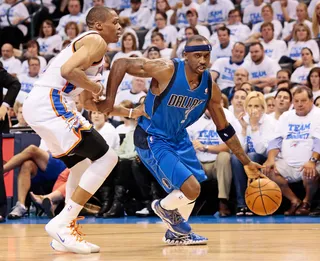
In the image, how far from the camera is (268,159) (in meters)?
8.85

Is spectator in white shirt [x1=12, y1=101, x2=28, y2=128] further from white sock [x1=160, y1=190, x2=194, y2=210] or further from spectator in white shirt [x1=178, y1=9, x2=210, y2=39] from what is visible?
white sock [x1=160, y1=190, x2=194, y2=210]

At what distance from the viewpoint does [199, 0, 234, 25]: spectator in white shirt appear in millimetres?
13422

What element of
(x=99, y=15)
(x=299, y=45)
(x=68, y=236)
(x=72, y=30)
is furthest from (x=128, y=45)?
(x=68, y=236)

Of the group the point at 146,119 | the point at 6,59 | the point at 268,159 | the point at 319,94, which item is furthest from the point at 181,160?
the point at 6,59

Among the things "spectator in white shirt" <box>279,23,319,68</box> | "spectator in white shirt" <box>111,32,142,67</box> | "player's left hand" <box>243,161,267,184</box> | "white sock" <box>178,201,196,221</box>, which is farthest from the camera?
"spectator in white shirt" <box>111,32,142,67</box>

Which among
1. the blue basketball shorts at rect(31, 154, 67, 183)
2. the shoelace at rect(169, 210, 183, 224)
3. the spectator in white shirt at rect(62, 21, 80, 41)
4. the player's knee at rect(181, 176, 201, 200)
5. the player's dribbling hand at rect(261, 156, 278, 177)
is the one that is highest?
the spectator in white shirt at rect(62, 21, 80, 41)

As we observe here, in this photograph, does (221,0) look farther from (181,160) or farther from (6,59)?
(181,160)

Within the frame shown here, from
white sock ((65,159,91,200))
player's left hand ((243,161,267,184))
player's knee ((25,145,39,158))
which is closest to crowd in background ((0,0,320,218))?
player's knee ((25,145,39,158))

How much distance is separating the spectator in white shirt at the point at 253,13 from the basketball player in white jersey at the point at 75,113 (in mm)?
7806

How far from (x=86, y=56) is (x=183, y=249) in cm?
156

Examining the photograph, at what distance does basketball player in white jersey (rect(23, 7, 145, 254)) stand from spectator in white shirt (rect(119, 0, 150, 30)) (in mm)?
8941

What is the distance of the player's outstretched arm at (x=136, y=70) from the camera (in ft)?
17.9

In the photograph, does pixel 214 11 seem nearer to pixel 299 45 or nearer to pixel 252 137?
pixel 299 45

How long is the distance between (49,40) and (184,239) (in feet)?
31.0
